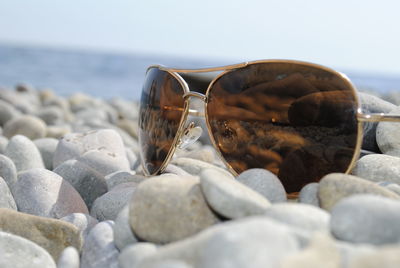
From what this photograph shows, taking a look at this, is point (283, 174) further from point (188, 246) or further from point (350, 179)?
point (188, 246)

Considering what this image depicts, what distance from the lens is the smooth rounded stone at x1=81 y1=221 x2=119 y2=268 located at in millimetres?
1443

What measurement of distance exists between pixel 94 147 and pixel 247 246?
6.68 ft

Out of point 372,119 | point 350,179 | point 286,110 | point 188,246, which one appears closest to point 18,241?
point 188,246

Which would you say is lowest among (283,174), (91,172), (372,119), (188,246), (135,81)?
(135,81)

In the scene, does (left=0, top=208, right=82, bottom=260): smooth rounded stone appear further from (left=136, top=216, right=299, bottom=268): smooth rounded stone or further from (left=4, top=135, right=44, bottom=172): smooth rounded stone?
(left=4, top=135, right=44, bottom=172): smooth rounded stone

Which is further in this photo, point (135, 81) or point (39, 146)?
point (135, 81)

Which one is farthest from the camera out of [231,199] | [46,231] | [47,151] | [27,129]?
[27,129]

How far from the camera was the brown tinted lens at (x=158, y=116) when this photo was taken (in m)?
2.41

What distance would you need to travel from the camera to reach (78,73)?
17719mm

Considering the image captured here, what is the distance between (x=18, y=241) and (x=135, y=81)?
1653 cm

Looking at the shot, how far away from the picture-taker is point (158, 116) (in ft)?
→ 8.14

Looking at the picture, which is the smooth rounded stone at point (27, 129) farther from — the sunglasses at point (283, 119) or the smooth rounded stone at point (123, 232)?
the smooth rounded stone at point (123, 232)

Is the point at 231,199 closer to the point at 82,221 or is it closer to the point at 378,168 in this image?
the point at 82,221

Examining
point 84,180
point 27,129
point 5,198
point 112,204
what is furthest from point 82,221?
point 27,129
